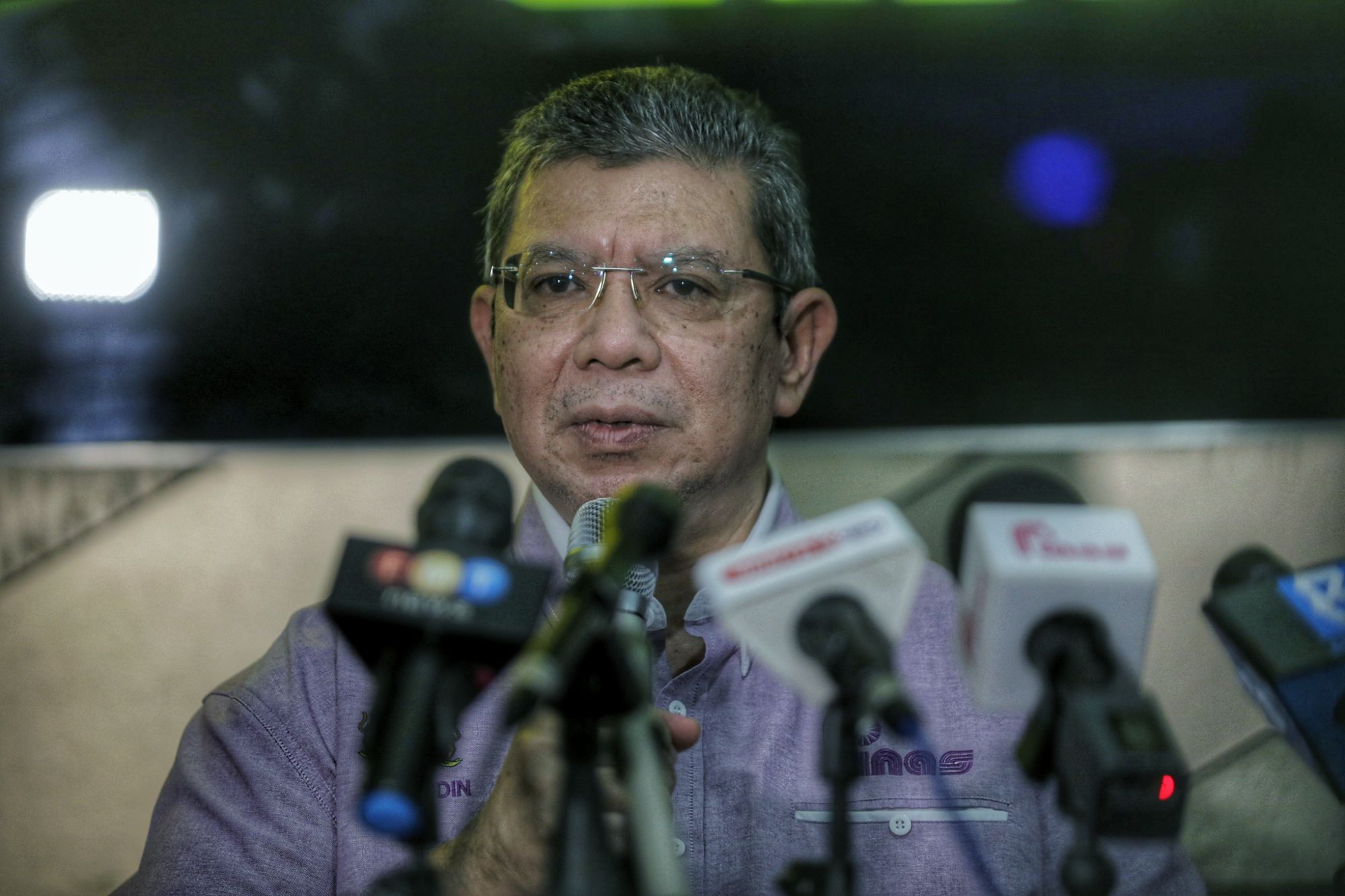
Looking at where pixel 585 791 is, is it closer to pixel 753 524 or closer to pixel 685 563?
pixel 685 563

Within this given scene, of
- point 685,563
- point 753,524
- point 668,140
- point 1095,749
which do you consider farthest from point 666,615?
point 1095,749

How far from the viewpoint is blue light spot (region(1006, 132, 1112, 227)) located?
259 centimetres

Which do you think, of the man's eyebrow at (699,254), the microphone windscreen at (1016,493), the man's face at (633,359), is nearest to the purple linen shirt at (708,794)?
the man's face at (633,359)

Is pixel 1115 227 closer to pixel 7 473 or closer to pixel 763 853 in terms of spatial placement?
pixel 763 853

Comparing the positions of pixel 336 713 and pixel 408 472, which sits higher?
pixel 408 472

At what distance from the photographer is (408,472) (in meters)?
2.63

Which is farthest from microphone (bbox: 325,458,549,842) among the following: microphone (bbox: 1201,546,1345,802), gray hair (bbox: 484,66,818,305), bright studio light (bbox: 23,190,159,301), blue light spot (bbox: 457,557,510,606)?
bright studio light (bbox: 23,190,159,301)

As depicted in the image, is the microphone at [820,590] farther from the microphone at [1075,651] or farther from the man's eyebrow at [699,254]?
the man's eyebrow at [699,254]

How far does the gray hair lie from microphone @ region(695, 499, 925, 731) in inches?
47.4

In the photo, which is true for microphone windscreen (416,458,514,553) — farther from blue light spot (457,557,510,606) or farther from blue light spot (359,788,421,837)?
blue light spot (359,788,421,837)

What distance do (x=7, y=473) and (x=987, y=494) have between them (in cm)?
233

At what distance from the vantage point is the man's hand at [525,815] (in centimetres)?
91

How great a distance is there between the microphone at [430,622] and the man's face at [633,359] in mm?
953

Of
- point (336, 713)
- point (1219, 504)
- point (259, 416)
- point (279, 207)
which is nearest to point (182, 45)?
point (279, 207)
